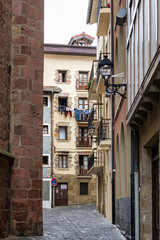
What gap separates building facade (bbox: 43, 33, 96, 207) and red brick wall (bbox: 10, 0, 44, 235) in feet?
93.2

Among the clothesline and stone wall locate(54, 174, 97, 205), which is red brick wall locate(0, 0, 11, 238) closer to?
stone wall locate(54, 174, 97, 205)

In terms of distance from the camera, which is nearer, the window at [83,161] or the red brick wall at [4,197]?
the red brick wall at [4,197]

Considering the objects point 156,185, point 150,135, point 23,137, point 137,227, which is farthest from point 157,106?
point 23,137

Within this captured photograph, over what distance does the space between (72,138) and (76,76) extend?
18.5 feet

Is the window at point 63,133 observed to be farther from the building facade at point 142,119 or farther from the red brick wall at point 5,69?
the red brick wall at point 5,69

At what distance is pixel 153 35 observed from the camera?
27.3 feet

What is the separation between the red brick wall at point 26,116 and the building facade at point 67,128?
28.4 meters

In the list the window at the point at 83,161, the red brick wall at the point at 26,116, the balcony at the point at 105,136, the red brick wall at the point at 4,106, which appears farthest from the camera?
the window at the point at 83,161

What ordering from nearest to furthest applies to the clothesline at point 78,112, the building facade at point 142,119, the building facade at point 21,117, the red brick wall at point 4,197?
the building facade at point 142,119, the red brick wall at point 4,197, the building facade at point 21,117, the clothesline at point 78,112

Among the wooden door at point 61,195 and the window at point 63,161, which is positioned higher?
the window at point 63,161

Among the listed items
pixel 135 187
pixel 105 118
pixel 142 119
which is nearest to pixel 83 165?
pixel 105 118

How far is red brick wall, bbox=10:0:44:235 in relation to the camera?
50.2 feet

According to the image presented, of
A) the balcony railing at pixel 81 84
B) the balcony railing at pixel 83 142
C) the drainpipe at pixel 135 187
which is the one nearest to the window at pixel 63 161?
the balcony railing at pixel 83 142

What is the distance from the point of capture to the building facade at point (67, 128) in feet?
148
